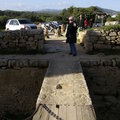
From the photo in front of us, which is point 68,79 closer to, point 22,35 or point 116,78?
point 116,78

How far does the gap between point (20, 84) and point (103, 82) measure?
283cm

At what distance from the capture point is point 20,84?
11.4 m

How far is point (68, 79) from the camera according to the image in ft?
29.1

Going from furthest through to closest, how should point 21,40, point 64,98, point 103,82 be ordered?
point 21,40 < point 103,82 < point 64,98

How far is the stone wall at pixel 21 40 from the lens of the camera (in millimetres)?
13164

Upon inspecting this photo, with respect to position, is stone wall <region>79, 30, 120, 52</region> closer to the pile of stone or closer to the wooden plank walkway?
the pile of stone

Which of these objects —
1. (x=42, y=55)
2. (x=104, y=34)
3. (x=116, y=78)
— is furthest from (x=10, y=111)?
(x=104, y=34)

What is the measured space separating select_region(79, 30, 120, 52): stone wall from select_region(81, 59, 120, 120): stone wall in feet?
5.13

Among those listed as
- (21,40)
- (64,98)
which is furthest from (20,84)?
(64,98)

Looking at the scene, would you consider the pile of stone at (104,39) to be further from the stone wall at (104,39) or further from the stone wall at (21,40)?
the stone wall at (21,40)

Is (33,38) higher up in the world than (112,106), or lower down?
higher up

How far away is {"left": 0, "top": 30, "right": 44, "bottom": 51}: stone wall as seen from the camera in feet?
43.2

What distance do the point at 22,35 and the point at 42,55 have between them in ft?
3.78

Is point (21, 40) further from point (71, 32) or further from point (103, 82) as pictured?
point (103, 82)
